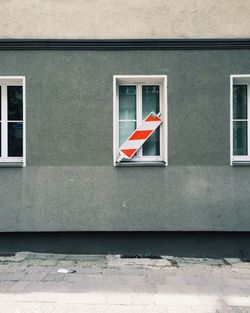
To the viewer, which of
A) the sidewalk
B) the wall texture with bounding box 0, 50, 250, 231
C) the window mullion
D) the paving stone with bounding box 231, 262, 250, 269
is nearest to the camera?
the sidewalk

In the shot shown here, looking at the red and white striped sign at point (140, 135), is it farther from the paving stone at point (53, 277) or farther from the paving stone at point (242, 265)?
the paving stone at point (242, 265)

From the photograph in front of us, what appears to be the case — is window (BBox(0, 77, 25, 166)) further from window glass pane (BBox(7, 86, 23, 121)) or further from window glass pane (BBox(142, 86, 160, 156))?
window glass pane (BBox(142, 86, 160, 156))

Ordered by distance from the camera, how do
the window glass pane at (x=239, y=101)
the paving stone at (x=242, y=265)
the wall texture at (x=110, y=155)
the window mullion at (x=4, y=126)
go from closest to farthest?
the paving stone at (x=242, y=265), the wall texture at (x=110, y=155), the window mullion at (x=4, y=126), the window glass pane at (x=239, y=101)

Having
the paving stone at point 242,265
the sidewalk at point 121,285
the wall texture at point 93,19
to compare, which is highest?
the wall texture at point 93,19

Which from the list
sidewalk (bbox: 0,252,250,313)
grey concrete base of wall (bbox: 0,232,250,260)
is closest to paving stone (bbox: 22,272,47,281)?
sidewalk (bbox: 0,252,250,313)

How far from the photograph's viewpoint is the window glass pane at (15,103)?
767cm

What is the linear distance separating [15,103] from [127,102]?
2126 millimetres

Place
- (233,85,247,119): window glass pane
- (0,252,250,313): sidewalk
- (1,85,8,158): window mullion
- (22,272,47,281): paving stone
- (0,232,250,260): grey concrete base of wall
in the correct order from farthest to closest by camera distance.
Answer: (233,85,247,119): window glass pane → (1,85,8,158): window mullion → (0,232,250,260): grey concrete base of wall → (22,272,47,281): paving stone → (0,252,250,313): sidewalk

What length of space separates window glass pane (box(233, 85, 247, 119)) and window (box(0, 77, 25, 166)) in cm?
404

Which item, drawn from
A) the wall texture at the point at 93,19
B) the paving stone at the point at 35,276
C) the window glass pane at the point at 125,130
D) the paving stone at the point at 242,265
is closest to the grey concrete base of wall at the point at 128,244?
the paving stone at the point at 242,265

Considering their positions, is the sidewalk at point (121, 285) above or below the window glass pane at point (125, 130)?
below

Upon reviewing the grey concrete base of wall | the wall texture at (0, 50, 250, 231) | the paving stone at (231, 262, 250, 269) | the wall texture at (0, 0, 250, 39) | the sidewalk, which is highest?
the wall texture at (0, 0, 250, 39)

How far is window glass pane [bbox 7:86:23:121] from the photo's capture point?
767 centimetres

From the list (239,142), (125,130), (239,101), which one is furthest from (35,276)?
(239,101)
